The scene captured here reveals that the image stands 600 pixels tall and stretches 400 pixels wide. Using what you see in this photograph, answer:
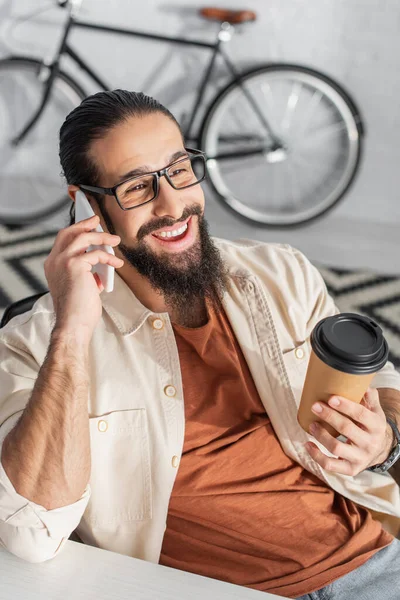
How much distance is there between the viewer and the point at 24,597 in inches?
41.4

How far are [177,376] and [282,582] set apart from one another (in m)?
0.43

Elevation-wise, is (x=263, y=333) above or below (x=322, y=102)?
above

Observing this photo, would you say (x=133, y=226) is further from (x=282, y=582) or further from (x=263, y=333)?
(x=282, y=582)

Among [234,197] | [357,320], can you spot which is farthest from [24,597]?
[234,197]

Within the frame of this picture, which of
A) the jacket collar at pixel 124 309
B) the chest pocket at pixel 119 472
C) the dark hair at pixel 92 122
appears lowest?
the chest pocket at pixel 119 472

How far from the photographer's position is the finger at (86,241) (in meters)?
1.28

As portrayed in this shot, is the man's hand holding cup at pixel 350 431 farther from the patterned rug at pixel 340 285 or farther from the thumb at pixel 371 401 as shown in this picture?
the patterned rug at pixel 340 285

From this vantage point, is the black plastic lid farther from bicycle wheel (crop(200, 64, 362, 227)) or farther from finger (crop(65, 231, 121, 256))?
bicycle wheel (crop(200, 64, 362, 227))

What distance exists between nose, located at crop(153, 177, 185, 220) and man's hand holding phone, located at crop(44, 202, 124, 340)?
221mm

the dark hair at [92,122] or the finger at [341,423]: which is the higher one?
the dark hair at [92,122]

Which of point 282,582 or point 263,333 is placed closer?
point 282,582

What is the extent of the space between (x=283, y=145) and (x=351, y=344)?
8.16 ft

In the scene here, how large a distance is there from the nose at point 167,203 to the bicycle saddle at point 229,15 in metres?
1.91

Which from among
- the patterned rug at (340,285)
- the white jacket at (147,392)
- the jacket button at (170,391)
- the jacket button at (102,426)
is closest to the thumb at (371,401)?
the white jacket at (147,392)
